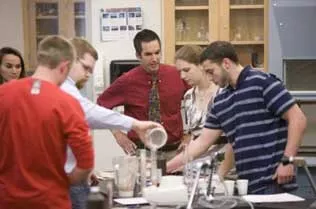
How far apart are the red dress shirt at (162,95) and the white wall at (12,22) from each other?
203cm

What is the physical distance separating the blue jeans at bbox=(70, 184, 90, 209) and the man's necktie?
4.27 feet

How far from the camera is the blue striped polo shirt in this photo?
119 inches

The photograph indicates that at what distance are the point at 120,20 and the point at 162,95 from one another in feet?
5.50

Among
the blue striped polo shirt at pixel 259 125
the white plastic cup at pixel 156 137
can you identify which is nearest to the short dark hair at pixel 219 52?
the blue striped polo shirt at pixel 259 125

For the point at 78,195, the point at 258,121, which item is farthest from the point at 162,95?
the point at 78,195

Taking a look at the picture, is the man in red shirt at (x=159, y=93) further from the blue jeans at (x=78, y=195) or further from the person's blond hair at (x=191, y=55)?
the blue jeans at (x=78, y=195)

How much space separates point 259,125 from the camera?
9.98ft

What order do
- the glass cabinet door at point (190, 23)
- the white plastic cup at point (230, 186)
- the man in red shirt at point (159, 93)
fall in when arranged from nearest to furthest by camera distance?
1. the white plastic cup at point (230, 186)
2. the man in red shirt at point (159, 93)
3. the glass cabinet door at point (190, 23)

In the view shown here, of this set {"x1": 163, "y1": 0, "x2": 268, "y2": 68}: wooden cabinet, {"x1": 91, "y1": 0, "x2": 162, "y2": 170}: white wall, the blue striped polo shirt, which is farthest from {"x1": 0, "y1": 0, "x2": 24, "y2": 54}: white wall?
the blue striped polo shirt

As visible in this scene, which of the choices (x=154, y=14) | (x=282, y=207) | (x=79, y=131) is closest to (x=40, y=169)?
(x=79, y=131)

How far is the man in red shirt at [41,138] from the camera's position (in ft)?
7.73

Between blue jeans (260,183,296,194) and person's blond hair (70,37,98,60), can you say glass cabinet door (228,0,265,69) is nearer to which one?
blue jeans (260,183,296,194)

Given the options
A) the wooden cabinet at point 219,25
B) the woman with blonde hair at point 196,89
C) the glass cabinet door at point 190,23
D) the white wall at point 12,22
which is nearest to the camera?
the woman with blonde hair at point 196,89

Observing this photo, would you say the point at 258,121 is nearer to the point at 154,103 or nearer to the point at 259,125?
the point at 259,125
